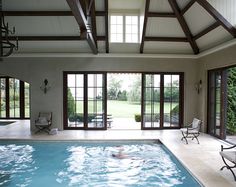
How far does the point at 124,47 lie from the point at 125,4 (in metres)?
1.57

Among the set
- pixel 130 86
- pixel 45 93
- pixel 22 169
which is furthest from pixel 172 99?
pixel 130 86

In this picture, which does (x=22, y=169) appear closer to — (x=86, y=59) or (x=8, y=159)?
(x=8, y=159)

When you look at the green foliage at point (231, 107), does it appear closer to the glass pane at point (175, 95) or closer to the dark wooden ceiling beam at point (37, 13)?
the glass pane at point (175, 95)

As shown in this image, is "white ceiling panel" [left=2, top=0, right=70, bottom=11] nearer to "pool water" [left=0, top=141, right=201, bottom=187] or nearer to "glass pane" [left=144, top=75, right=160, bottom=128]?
"pool water" [left=0, top=141, right=201, bottom=187]

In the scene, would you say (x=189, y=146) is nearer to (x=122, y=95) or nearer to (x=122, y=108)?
(x=122, y=108)

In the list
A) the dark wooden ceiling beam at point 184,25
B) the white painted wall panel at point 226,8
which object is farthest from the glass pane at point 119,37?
the white painted wall panel at point 226,8

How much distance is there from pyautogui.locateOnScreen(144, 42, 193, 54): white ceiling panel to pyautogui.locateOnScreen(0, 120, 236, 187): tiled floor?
313cm

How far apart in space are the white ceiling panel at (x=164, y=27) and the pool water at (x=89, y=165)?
388 centimetres

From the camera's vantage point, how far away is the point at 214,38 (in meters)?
7.97

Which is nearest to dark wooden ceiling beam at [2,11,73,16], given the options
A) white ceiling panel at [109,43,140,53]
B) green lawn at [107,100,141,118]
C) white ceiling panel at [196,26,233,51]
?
white ceiling panel at [109,43,140,53]

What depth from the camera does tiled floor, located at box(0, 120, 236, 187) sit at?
4.71 m

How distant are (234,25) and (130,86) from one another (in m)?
14.4

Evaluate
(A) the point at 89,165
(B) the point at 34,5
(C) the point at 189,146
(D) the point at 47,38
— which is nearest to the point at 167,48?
(C) the point at 189,146

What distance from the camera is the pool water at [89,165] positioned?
5.04 m
